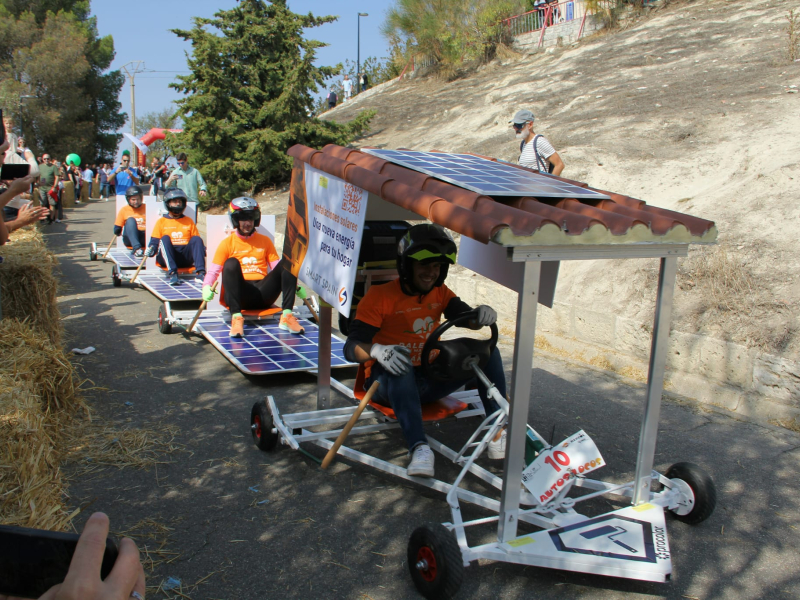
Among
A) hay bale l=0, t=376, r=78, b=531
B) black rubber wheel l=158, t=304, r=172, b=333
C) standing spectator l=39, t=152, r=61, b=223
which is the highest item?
hay bale l=0, t=376, r=78, b=531

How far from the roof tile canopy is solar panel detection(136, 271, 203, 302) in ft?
19.1

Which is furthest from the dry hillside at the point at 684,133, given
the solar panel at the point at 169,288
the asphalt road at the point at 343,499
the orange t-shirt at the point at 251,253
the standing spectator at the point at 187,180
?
the standing spectator at the point at 187,180

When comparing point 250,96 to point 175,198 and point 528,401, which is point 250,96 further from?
point 528,401

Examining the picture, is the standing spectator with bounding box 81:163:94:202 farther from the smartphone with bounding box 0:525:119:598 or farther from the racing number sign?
the smartphone with bounding box 0:525:119:598

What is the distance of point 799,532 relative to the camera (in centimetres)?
369

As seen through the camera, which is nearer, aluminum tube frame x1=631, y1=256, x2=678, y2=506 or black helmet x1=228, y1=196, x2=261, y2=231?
aluminum tube frame x1=631, y1=256, x2=678, y2=506

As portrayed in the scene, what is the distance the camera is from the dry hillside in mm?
6660

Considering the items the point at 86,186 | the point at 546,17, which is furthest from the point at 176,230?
the point at 86,186

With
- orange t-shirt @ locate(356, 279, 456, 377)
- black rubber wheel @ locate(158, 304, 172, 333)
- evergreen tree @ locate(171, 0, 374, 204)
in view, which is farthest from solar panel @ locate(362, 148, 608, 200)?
evergreen tree @ locate(171, 0, 374, 204)

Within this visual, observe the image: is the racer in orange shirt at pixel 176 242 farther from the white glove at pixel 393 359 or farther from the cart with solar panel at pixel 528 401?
the white glove at pixel 393 359

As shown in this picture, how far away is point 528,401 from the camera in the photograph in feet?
9.73

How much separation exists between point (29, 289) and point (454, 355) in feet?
13.9

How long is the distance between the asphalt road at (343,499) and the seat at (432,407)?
413 mm

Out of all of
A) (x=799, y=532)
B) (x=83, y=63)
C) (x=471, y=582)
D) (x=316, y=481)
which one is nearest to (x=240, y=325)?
(x=316, y=481)
